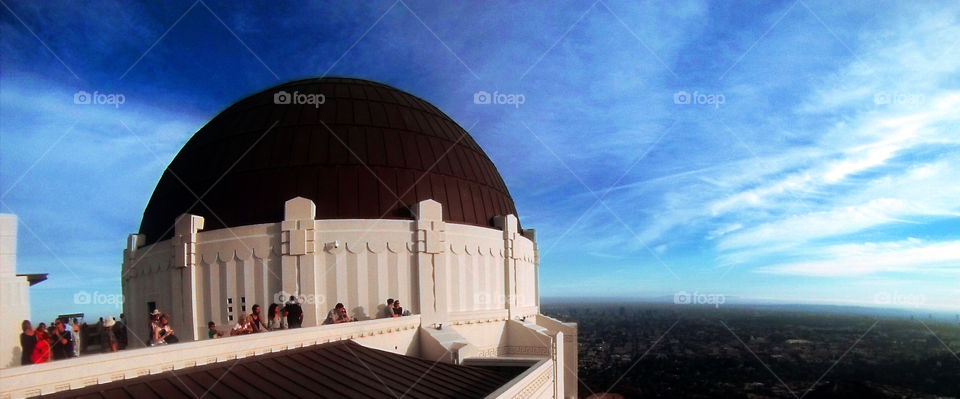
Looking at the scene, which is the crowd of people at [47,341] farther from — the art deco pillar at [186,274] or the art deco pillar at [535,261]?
the art deco pillar at [535,261]

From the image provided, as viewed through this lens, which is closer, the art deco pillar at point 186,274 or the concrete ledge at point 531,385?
the concrete ledge at point 531,385

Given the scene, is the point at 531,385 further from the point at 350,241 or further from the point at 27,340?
the point at 27,340

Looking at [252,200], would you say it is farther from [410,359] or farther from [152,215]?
[410,359]

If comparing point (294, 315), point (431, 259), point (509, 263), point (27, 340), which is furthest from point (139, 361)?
point (509, 263)

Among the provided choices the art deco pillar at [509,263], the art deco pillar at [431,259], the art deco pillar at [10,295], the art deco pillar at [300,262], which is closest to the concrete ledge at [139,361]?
the art deco pillar at [10,295]

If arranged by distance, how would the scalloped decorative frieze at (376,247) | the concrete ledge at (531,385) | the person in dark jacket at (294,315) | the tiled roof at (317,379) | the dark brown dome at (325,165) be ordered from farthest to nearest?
the dark brown dome at (325,165) → the scalloped decorative frieze at (376,247) → the person in dark jacket at (294,315) → the concrete ledge at (531,385) → the tiled roof at (317,379)

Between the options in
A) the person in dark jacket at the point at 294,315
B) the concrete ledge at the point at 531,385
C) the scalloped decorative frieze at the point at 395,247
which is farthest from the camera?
the scalloped decorative frieze at the point at 395,247

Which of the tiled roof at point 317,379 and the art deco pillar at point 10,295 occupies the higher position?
the art deco pillar at point 10,295
